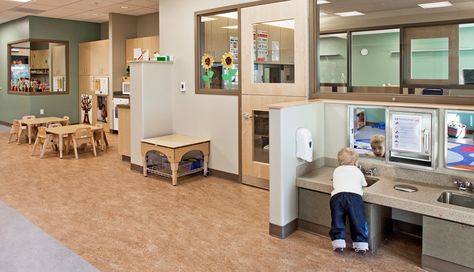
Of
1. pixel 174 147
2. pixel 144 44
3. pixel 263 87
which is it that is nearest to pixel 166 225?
pixel 174 147

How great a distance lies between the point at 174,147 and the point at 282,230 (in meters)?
2.09

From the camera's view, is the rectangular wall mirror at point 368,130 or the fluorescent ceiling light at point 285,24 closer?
the rectangular wall mirror at point 368,130

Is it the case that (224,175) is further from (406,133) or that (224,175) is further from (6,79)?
(6,79)

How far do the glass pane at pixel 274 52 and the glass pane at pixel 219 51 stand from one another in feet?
1.20

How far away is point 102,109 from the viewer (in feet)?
32.1

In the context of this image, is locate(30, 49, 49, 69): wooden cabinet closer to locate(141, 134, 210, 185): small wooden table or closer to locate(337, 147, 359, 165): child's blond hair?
locate(141, 134, 210, 185): small wooden table

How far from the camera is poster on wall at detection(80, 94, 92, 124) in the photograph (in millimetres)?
10172

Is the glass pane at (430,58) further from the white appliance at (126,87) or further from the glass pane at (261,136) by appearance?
the white appliance at (126,87)

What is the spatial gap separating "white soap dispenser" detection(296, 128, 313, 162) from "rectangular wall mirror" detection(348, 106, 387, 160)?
50 centimetres

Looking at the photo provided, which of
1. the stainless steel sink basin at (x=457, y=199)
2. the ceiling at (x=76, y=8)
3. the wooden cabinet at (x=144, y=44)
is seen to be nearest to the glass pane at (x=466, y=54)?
the stainless steel sink basin at (x=457, y=199)

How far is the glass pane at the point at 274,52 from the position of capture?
14.5ft

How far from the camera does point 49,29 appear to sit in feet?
32.1

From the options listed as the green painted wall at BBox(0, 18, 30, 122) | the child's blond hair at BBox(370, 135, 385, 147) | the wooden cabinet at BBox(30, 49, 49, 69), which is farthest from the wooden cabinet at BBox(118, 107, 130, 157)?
the wooden cabinet at BBox(30, 49, 49, 69)

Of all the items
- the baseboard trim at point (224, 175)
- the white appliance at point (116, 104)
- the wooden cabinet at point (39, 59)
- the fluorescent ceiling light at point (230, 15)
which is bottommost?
the baseboard trim at point (224, 175)
